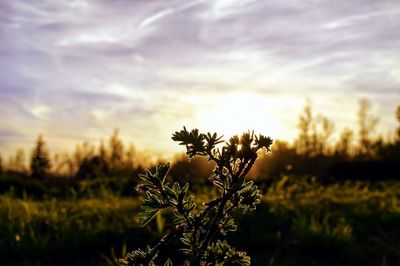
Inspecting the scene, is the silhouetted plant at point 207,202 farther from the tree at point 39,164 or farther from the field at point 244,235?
the tree at point 39,164

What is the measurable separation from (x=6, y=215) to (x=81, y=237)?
1433 mm

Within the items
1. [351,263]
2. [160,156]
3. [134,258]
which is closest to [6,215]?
[351,263]

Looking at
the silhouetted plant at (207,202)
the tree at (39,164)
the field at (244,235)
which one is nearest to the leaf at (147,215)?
the silhouetted plant at (207,202)

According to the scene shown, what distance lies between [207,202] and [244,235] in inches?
233

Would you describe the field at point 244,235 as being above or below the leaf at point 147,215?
below

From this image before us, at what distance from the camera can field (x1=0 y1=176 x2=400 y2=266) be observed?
6129mm

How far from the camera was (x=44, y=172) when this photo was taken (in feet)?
55.1

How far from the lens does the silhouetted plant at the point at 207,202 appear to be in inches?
46.9

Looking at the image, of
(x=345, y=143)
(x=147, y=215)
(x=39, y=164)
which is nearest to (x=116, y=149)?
(x=39, y=164)

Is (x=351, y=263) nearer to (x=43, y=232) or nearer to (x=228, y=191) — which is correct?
(x=43, y=232)

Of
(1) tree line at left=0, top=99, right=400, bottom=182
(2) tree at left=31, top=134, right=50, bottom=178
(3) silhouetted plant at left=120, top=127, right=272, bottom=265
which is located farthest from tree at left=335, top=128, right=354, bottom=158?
(3) silhouetted plant at left=120, top=127, right=272, bottom=265

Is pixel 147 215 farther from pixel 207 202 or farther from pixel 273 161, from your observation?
pixel 273 161

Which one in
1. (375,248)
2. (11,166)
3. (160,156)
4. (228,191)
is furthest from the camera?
(11,166)

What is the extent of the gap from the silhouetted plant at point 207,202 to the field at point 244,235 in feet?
13.7
